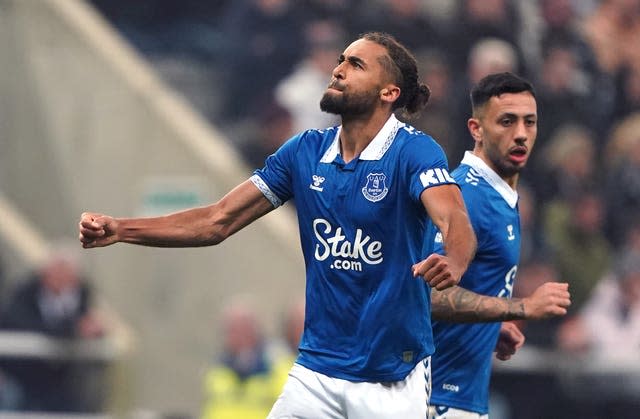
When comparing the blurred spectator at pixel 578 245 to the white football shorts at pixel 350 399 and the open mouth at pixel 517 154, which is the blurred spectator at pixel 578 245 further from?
the white football shorts at pixel 350 399

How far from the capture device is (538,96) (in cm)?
1316

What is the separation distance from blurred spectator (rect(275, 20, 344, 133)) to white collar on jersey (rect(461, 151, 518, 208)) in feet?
17.4

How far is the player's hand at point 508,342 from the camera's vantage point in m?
7.62

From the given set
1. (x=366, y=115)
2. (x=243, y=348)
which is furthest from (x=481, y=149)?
(x=243, y=348)

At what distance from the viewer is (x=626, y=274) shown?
1217 centimetres

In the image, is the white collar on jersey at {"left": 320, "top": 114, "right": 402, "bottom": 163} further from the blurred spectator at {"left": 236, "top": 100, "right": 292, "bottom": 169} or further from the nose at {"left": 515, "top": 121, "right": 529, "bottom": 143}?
the blurred spectator at {"left": 236, "top": 100, "right": 292, "bottom": 169}

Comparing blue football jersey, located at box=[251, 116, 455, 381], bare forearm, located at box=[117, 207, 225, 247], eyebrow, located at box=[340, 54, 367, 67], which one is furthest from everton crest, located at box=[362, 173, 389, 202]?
bare forearm, located at box=[117, 207, 225, 247]

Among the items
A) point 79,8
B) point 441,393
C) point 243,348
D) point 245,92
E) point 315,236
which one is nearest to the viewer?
point 315,236

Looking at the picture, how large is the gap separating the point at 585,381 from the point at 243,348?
264cm

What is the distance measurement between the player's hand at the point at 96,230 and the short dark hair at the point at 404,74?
4.41ft

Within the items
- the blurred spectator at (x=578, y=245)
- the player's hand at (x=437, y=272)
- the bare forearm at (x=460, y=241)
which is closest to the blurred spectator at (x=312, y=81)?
the blurred spectator at (x=578, y=245)

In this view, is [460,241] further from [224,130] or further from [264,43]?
[224,130]

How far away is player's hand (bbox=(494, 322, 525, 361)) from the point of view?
7617 mm

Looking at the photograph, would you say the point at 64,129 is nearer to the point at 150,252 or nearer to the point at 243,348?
the point at 150,252
